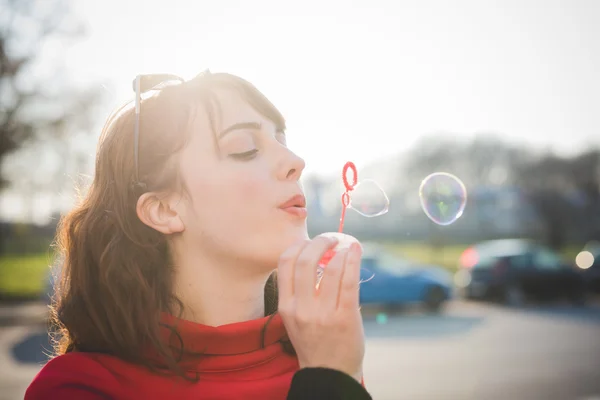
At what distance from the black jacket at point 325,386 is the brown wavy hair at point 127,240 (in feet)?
1.26

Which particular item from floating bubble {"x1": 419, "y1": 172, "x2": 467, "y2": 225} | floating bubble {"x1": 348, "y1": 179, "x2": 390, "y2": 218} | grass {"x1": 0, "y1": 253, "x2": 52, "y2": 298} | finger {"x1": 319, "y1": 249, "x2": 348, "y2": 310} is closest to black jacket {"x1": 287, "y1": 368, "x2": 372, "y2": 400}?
finger {"x1": 319, "y1": 249, "x2": 348, "y2": 310}

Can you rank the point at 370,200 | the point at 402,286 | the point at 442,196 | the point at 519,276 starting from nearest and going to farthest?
the point at 370,200 < the point at 442,196 < the point at 402,286 < the point at 519,276

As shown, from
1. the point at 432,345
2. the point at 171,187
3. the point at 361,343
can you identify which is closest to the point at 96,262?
the point at 171,187

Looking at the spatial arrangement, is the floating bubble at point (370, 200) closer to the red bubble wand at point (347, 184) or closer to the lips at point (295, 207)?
the red bubble wand at point (347, 184)

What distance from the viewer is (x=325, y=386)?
1.31 m

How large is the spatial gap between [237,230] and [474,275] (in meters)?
13.4

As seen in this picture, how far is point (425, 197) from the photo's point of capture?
3342mm

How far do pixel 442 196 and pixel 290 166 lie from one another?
197cm

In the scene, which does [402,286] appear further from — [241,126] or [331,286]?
[331,286]

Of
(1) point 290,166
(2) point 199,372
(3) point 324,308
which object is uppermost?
(1) point 290,166

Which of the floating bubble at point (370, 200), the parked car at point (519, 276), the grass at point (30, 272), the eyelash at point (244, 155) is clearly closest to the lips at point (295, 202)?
the eyelash at point (244, 155)

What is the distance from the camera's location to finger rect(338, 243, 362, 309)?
1376 mm

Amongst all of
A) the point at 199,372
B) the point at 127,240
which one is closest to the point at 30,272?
the point at 127,240

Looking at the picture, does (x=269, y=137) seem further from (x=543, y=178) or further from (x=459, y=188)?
(x=543, y=178)
